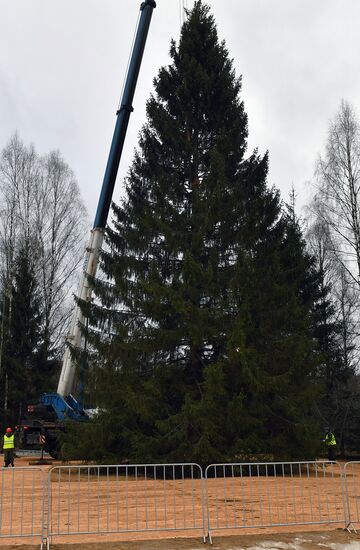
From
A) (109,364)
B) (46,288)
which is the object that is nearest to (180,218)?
(109,364)

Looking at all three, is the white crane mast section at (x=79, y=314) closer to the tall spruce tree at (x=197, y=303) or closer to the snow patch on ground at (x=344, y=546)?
the tall spruce tree at (x=197, y=303)

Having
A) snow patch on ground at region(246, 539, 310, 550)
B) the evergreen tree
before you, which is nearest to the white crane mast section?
the evergreen tree

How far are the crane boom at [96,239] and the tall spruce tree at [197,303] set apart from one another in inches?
44.4

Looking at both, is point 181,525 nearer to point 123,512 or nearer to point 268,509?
point 123,512

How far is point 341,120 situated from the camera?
2323 centimetres

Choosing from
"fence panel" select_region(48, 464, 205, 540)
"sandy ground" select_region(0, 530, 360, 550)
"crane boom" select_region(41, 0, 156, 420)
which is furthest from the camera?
"crane boom" select_region(41, 0, 156, 420)

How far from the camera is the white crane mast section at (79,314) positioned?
18203 mm

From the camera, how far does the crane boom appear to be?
18406mm

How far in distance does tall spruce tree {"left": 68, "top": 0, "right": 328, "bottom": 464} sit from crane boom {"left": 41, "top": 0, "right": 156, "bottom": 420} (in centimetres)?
113

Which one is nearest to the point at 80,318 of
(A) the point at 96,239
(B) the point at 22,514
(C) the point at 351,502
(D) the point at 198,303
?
(A) the point at 96,239

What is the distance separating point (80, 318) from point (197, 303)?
5021 millimetres

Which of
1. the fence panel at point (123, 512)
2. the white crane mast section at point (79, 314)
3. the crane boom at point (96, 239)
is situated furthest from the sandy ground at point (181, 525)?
the crane boom at point (96, 239)

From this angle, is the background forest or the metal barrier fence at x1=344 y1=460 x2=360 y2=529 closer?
the metal barrier fence at x1=344 y1=460 x2=360 y2=529

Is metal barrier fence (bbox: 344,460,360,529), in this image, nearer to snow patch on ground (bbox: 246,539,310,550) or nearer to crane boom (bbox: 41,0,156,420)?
snow patch on ground (bbox: 246,539,310,550)
